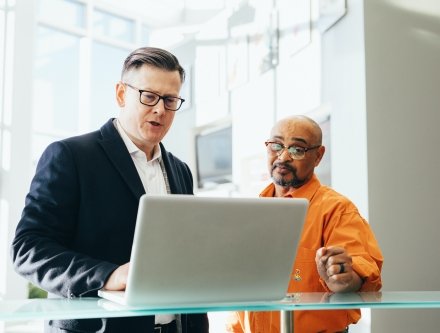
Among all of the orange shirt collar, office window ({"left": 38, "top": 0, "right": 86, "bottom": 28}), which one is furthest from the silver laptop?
office window ({"left": 38, "top": 0, "right": 86, "bottom": 28})

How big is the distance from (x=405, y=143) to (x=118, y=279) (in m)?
2.60

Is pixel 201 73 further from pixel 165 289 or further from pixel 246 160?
pixel 165 289

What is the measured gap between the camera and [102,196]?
5.63 feet

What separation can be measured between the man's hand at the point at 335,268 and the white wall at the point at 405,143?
6.32 ft

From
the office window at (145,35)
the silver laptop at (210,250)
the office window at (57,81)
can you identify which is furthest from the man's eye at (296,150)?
the office window at (145,35)

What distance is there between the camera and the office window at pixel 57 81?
8.45m

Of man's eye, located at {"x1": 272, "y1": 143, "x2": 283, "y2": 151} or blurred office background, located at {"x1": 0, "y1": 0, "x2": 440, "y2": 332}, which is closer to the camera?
man's eye, located at {"x1": 272, "y1": 143, "x2": 283, "y2": 151}

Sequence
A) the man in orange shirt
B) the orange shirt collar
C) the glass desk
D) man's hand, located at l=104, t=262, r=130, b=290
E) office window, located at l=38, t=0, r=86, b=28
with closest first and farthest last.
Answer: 1. the glass desk
2. man's hand, located at l=104, t=262, r=130, b=290
3. the man in orange shirt
4. the orange shirt collar
5. office window, located at l=38, t=0, r=86, b=28

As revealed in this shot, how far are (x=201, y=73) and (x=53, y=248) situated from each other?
5.46 m

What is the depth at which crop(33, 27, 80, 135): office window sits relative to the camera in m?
8.45

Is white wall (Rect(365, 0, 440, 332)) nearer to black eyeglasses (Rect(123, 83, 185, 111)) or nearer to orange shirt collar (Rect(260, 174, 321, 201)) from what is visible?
orange shirt collar (Rect(260, 174, 321, 201))

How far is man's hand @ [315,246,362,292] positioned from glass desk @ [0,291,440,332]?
7 centimetres

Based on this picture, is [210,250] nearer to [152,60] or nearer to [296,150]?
[152,60]

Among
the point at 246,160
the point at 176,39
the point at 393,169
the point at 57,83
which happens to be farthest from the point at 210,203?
the point at 57,83
